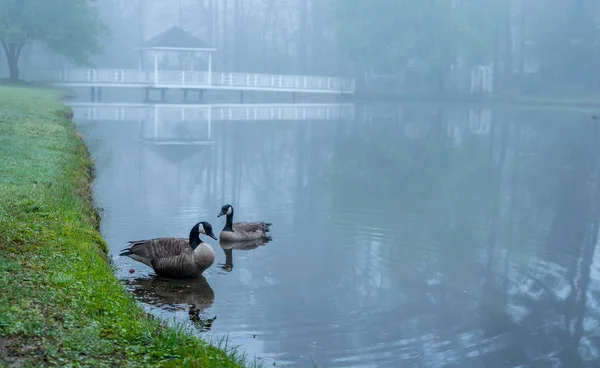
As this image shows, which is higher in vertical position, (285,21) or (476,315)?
(285,21)

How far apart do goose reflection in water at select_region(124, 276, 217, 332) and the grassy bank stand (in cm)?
53

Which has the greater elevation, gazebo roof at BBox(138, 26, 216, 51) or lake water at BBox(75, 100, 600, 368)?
gazebo roof at BBox(138, 26, 216, 51)

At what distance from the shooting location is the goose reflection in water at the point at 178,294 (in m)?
8.35

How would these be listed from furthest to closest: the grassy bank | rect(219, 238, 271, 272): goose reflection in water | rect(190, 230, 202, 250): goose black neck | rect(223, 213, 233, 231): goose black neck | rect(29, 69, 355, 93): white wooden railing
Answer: rect(29, 69, 355, 93): white wooden railing < rect(223, 213, 233, 231): goose black neck < rect(219, 238, 271, 272): goose reflection in water < rect(190, 230, 202, 250): goose black neck < the grassy bank

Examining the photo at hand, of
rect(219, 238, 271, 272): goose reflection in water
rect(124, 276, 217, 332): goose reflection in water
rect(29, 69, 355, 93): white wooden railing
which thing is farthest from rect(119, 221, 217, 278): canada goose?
rect(29, 69, 355, 93): white wooden railing

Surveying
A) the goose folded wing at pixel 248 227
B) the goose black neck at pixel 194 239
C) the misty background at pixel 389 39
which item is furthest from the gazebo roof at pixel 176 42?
the goose black neck at pixel 194 239

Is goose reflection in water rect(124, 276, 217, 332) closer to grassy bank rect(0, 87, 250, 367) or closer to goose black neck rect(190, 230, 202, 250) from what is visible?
goose black neck rect(190, 230, 202, 250)

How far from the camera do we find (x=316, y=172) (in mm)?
19781

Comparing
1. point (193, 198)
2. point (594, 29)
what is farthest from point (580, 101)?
point (193, 198)

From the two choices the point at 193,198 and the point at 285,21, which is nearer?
the point at 193,198

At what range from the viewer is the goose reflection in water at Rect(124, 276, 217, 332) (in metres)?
8.35

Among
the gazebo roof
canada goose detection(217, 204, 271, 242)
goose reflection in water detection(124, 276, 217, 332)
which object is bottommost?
goose reflection in water detection(124, 276, 217, 332)

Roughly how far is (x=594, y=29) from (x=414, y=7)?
12.5 metres

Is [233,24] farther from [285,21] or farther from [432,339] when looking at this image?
[432,339]
